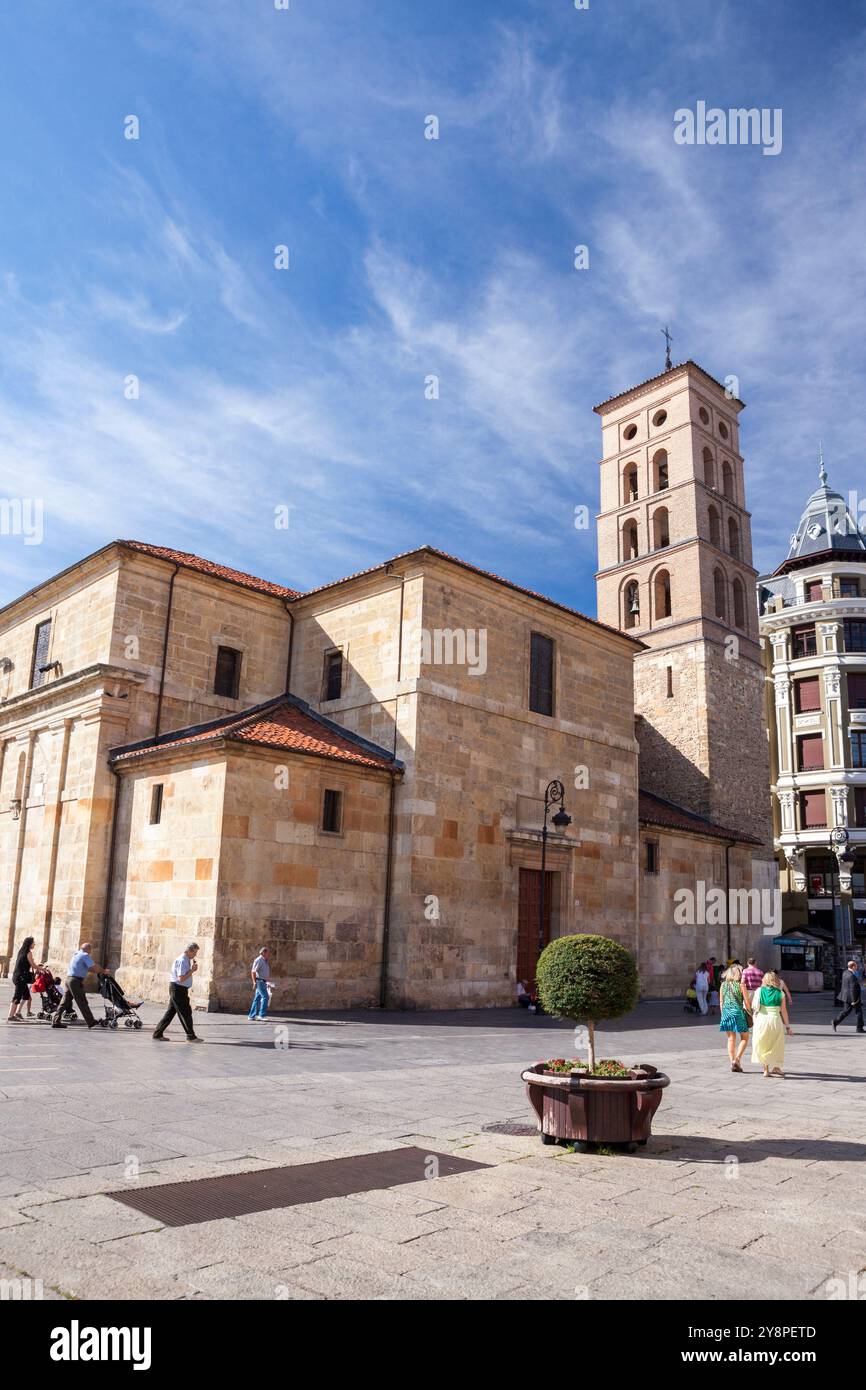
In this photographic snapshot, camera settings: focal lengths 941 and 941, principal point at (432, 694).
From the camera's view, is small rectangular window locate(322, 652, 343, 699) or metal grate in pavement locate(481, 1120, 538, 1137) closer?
metal grate in pavement locate(481, 1120, 538, 1137)

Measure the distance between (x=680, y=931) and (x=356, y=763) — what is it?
14.6 meters

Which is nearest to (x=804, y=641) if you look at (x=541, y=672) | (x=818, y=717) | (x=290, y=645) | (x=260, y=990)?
(x=818, y=717)

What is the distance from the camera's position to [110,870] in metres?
21.4

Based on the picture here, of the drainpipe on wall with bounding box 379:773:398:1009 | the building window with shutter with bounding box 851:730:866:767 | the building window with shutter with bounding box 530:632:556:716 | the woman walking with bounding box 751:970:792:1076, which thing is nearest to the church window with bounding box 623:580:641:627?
the building window with shutter with bounding box 530:632:556:716

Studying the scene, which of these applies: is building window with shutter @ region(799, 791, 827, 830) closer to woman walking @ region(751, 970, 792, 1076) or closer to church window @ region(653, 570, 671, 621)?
church window @ region(653, 570, 671, 621)

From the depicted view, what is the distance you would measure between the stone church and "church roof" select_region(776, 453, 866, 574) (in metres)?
25.0

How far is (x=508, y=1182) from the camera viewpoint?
22.1ft

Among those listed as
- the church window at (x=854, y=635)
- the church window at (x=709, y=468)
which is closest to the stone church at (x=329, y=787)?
the church window at (x=709, y=468)

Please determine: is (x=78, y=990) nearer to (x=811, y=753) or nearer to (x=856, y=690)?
(x=811, y=753)

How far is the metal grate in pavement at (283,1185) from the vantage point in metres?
5.76

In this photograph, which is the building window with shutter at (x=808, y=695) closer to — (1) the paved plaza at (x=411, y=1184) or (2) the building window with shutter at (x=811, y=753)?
(2) the building window with shutter at (x=811, y=753)

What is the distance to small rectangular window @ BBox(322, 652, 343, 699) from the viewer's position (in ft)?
81.1
